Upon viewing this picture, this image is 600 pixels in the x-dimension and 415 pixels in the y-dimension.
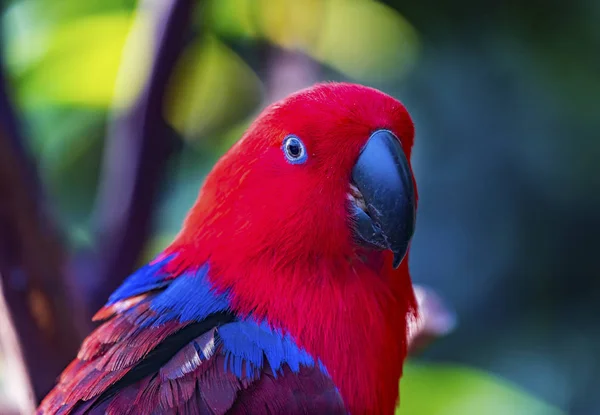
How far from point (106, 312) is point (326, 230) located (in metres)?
0.46

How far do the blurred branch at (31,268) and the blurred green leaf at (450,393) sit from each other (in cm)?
136

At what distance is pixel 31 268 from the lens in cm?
149

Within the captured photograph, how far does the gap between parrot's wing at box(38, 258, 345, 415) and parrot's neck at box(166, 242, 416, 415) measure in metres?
0.03

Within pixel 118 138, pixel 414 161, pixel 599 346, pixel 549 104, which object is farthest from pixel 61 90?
pixel 599 346

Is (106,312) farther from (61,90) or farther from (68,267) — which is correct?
(61,90)

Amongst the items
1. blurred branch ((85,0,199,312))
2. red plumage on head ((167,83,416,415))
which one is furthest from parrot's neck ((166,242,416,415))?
blurred branch ((85,0,199,312))

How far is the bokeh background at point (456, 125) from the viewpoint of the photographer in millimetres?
2822

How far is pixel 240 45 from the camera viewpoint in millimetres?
3467

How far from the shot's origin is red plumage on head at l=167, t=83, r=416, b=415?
1039 millimetres

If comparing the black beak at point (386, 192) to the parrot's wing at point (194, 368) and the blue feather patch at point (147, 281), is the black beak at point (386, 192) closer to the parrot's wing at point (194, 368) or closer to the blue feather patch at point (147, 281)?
the parrot's wing at point (194, 368)

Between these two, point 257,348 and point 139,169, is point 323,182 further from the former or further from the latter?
point 139,169

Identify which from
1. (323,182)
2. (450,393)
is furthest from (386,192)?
(450,393)

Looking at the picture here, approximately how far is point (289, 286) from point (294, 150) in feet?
0.74

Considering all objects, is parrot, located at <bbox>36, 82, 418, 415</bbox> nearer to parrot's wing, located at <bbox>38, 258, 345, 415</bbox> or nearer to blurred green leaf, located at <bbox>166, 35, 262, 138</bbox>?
parrot's wing, located at <bbox>38, 258, 345, 415</bbox>
